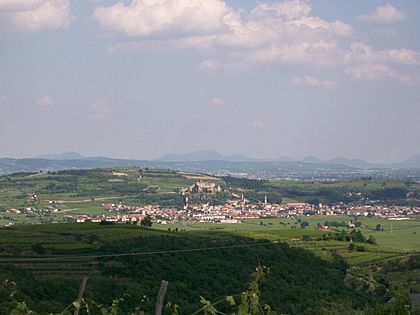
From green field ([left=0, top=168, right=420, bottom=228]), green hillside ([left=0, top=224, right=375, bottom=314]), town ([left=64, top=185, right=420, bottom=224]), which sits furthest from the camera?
green field ([left=0, top=168, right=420, bottom=228])

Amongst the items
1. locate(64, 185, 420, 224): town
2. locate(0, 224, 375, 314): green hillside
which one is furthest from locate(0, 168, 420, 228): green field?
locate(0, 224, 375, 314): green hillside

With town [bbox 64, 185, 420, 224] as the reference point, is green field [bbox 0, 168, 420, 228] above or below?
above

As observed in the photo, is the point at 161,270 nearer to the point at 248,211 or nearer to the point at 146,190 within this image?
the point at 248,211

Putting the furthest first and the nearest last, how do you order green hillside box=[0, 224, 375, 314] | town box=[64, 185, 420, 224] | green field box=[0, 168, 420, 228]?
green field box=[0, 168, 420, 228] < town box=[64, 185, 420, 224] < green hillside box=[0, 224, 375, 314]

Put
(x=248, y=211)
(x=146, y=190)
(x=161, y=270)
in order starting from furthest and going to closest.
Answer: (x=146, y=190)
(x=248, y=211)
(x=161, y=270)

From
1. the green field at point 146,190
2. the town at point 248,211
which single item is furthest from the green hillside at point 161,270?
the green field at point 146,190

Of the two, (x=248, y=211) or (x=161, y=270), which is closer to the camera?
(x=161, y=270)

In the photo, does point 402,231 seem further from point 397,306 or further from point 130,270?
point 397,306

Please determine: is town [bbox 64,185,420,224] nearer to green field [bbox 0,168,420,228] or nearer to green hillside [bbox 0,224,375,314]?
green field [bbox 0,168,420,228]

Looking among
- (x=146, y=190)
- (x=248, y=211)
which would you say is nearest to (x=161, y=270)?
(x=248, y=211)

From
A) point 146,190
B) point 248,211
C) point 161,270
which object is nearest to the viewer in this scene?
point 161,270

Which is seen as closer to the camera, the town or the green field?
the town

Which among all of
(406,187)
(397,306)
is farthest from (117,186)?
(397,306)

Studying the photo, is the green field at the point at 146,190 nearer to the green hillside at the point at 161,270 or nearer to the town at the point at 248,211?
the town at the point at 248,211
